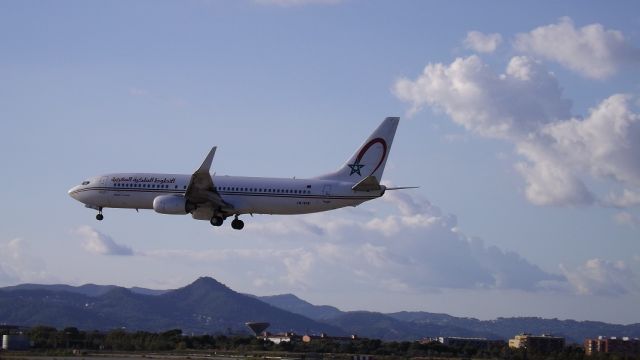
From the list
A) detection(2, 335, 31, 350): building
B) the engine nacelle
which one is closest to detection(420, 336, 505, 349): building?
the engine nacelle

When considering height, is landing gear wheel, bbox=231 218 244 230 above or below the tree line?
above

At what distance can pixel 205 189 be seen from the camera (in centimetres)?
8312

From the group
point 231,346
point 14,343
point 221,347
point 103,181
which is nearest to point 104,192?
point 103,181

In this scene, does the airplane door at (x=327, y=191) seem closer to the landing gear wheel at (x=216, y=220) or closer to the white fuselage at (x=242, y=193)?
the white fuselage at (x=242, y=193)

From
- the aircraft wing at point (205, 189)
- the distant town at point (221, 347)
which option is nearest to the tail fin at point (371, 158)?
the aircraft wing at point (205, 189)

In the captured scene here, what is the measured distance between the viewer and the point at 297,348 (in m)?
82.8

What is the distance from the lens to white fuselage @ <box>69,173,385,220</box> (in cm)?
8231

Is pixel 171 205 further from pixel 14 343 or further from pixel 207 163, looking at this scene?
pixel 14 343

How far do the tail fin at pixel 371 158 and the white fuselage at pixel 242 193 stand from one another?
156 cm

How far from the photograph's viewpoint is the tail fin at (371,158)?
275 feet

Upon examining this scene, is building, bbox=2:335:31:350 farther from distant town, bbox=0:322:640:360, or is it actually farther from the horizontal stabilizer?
the horizontal stabilizer

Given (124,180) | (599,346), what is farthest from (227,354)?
(599,346)

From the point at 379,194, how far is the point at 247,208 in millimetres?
12199

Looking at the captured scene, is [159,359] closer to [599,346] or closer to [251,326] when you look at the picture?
[251,326]
